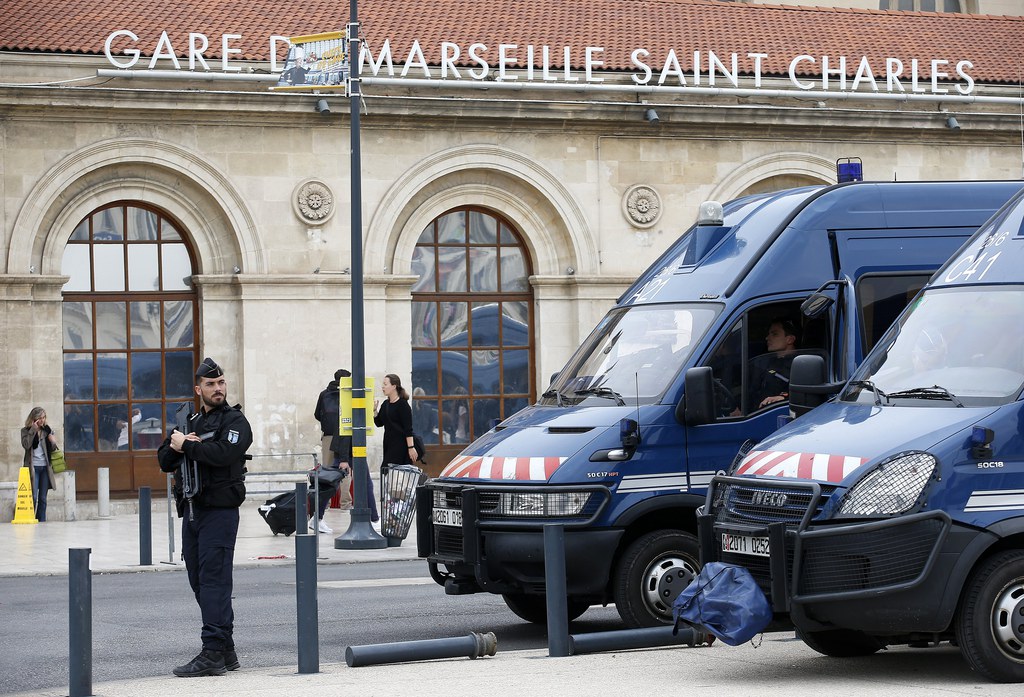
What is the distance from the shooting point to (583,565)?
10602 mm

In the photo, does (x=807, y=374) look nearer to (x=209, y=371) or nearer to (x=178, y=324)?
(x=209, y=371)

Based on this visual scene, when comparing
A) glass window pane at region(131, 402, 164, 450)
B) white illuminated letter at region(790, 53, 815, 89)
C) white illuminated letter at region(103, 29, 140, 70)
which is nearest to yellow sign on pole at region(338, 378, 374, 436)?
glass window pane at region(131, 402, 164, 450)

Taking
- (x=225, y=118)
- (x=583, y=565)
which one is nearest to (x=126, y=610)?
(x=583, y=565)

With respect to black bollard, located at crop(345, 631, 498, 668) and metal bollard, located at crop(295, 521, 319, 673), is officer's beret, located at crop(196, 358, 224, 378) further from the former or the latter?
black bollard, located at crop(345, 631, 498, 668)

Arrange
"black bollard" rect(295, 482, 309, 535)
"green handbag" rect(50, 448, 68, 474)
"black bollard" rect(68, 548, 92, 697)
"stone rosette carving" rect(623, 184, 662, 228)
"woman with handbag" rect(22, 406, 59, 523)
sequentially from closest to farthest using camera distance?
"black bollard" rect(68, 548, 92, 697)
"black bollard" rect(295, 482, 309, 535)
"woman with handbag" rect(22, 406, 59, 523)
"green handbag" rect(50, 448, 68, 474)
"stone rosette carving" rect(623, 184, 662, 228)

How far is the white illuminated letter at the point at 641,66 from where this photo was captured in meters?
27.2

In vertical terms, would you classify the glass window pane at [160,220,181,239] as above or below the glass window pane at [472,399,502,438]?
above

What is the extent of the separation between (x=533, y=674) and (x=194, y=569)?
7.45ft

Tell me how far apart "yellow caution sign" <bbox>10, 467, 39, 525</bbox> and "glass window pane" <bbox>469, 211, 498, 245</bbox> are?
8.48 meters

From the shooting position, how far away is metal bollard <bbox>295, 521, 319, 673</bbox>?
927cm

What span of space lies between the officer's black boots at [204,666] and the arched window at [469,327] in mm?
17428

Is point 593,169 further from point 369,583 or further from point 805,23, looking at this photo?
point 369,583

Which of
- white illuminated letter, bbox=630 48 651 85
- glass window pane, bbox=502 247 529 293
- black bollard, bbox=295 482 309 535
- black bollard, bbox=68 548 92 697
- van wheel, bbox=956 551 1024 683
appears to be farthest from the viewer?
glass window pane, bbox=502 247 529 293

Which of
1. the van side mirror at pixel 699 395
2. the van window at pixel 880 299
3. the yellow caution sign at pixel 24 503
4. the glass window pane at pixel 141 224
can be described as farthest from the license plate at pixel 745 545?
the glass window pane at pixel 141 224
